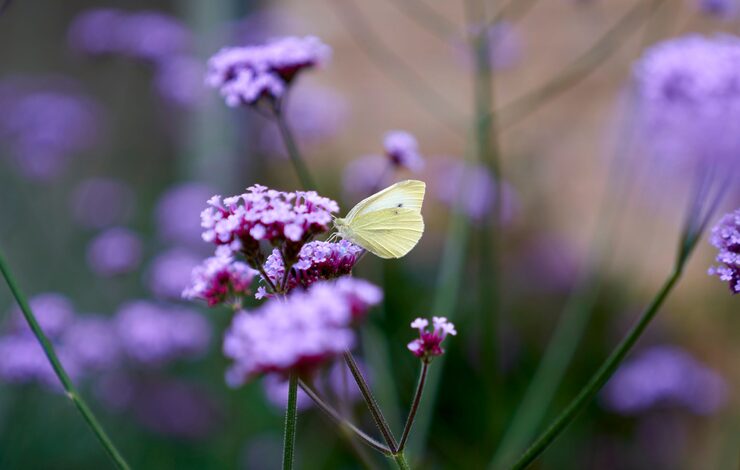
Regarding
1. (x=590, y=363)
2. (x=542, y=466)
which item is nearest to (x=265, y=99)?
(x=542, y=466)

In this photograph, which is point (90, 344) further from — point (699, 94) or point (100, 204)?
point (699, 94)

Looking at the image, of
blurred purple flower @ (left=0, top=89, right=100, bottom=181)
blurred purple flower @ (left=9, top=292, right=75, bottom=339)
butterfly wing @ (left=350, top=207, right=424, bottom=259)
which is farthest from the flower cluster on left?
blurred purple flower @ (left=0, top=89, right=100, bottom=181)

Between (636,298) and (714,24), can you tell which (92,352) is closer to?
(636,298)

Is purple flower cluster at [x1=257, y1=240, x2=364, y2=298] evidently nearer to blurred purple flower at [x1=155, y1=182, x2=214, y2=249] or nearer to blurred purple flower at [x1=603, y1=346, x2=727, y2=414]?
blurred purple flower at [x1=603, y1=346, x2=727, y2=414]

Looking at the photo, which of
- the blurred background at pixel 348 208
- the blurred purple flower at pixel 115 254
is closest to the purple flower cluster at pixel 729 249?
the blurred background at pixel 348 208

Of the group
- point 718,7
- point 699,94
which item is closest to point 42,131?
point 718,7

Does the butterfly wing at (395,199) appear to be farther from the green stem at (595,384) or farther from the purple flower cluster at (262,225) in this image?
the green stem at (595,384)
